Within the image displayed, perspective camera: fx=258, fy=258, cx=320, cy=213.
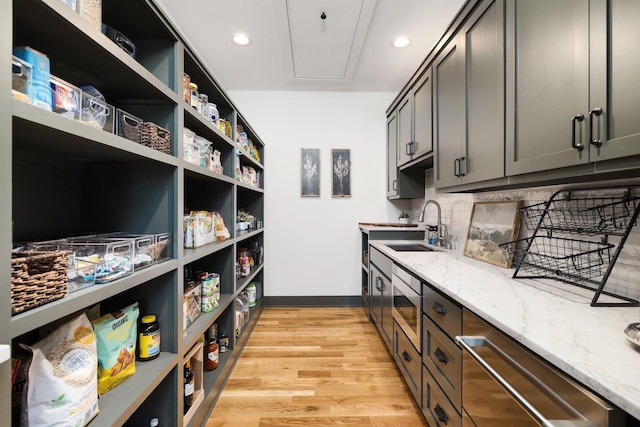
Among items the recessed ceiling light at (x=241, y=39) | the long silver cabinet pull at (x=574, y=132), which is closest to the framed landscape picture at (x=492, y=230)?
the long silver cabinet pull at (x=574, y=132)

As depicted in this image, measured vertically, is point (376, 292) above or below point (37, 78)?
below

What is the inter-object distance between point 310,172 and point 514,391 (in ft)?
9.17

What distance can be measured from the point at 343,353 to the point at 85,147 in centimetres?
216

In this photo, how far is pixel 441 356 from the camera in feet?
Result: 4.01

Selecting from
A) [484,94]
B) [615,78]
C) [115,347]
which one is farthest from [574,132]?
[115,347]

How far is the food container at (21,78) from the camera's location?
0.58 meters

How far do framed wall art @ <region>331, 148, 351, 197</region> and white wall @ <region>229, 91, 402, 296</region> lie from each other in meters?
0.06

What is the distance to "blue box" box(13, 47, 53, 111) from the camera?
60cm

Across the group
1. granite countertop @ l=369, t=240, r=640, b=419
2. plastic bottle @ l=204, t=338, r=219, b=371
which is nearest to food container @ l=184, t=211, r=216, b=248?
plastic bottle @ l=204, t=338, r=219, b=371

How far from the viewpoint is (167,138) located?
3.57 ft

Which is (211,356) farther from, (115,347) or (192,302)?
(115,347)

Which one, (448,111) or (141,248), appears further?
(448,111)

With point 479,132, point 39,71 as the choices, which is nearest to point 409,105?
point 479,132

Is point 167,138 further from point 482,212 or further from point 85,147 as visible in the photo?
point 482,212
